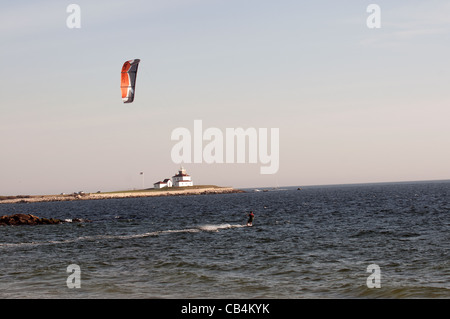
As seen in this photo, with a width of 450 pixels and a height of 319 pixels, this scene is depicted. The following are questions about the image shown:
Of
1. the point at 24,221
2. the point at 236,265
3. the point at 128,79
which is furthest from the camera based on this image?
the point at 24,221

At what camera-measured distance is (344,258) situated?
27.6 metres

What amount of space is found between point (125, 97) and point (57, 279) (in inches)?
528

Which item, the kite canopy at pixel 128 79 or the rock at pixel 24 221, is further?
the rock at pixel 24 221

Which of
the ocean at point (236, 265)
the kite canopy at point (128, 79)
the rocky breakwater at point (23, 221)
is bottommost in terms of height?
the rocky breakwater at point (23, 221)

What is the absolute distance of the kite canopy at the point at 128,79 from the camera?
3238 centimetres

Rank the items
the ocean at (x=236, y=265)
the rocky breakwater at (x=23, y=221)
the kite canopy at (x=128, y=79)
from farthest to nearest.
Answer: the rocky breakwater at (x=23, y=221), the kite canopy at (x=128, y=79), the ocean at (x=236, y=265)

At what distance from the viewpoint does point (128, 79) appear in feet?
108

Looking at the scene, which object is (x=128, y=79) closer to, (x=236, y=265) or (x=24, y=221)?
(x=236, y=265)

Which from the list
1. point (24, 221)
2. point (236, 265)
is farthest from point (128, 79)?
point (24, 221)

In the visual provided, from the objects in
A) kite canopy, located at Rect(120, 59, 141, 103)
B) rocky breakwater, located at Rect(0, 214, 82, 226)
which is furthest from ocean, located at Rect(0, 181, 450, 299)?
rocky breakwater, located at Rect(0, 214, 82, 226)

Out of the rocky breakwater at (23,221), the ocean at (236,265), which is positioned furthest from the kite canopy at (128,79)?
the rocky breakwater at (23,221)

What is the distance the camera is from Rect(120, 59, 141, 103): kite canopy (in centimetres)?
3238

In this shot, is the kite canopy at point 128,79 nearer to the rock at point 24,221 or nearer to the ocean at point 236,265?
the ocean at point 236,265

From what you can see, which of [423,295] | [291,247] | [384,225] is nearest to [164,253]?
[291,247]
